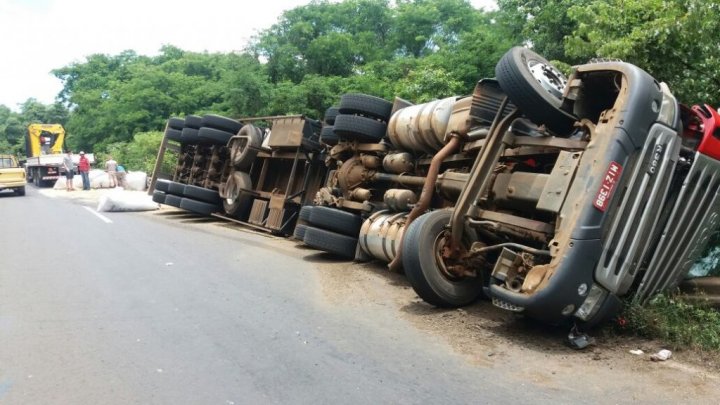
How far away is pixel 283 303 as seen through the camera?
536 centimetres

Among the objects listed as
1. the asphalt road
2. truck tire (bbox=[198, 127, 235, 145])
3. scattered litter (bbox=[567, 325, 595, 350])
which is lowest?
the asphalt road

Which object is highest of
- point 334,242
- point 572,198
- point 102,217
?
point 572,198

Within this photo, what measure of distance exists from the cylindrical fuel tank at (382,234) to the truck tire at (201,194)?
557cm

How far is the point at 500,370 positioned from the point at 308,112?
62.6 feet

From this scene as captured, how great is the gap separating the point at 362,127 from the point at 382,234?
69.9 inches

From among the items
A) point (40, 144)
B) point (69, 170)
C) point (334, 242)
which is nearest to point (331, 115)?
point (334, 242)

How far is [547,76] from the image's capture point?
5.23m

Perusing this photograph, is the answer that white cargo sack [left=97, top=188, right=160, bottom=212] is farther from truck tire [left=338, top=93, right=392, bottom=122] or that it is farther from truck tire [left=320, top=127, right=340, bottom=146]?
truck tire [left=338, top=93, right=392, bottom=122]

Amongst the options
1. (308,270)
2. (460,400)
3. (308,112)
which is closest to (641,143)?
(460,400)

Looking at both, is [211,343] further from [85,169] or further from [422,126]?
[85,169]

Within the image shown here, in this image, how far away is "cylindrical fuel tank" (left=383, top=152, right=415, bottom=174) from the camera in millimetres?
7297

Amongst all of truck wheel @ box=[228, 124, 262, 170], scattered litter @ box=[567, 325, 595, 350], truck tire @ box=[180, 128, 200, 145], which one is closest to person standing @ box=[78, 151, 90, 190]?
truck tire @ box=[180, 128, 200, 145]

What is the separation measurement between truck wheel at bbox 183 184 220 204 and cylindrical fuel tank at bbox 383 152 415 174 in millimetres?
5589

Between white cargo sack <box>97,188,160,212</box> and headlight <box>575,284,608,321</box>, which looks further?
white cargo sack <box>97,188,160,212</box>
